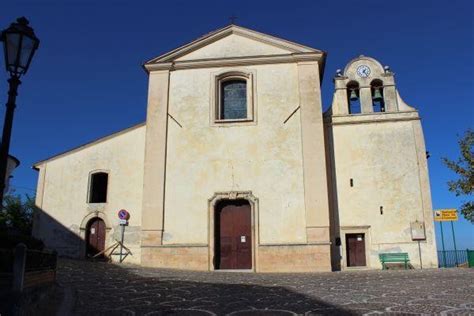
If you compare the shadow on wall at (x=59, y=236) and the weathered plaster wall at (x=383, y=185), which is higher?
the weathered plaster wall at (x=383, y=185)

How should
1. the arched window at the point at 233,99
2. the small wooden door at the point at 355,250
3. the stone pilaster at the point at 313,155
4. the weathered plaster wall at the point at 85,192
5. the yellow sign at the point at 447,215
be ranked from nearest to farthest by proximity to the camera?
the stone pilaster at the point at 313,155 → the small wooden door at the point at 355,250 → the weathered plaster wall at the point at 85,192 → the arched window at the point at 233,99 → the yellow sign at the point at 447,215

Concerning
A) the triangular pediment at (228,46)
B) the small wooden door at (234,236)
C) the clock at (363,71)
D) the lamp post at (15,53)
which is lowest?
the small wooden door at (234,236)

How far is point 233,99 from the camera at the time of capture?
827 inches

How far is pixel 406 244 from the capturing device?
1870 cm

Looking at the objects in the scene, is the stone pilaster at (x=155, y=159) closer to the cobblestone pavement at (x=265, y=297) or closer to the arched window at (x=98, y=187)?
the arched window at (x=98, y=187)

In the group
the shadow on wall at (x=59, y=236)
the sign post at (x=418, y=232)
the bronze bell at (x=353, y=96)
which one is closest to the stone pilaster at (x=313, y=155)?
the bronze bell at (x=353, y=96)

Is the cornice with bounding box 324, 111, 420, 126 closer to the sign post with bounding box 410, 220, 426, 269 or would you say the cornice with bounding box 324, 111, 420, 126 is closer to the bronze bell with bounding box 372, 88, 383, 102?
the bronze bell with bounding box 372, 88, 383, 102

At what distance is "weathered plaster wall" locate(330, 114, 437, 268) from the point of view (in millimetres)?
18875

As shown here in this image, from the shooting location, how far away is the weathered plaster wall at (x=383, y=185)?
1888cm

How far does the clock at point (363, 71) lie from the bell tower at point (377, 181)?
51cm

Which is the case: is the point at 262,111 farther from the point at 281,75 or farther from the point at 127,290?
the point at 127,290

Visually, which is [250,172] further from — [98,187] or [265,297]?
[265,297]

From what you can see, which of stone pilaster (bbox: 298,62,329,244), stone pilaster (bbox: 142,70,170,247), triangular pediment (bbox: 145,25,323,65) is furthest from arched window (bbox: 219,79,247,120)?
stone pilaster (bbox: 298,62,329,244)

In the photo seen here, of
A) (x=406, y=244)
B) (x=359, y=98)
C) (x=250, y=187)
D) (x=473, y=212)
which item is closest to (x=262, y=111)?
(x=250, y=187)
